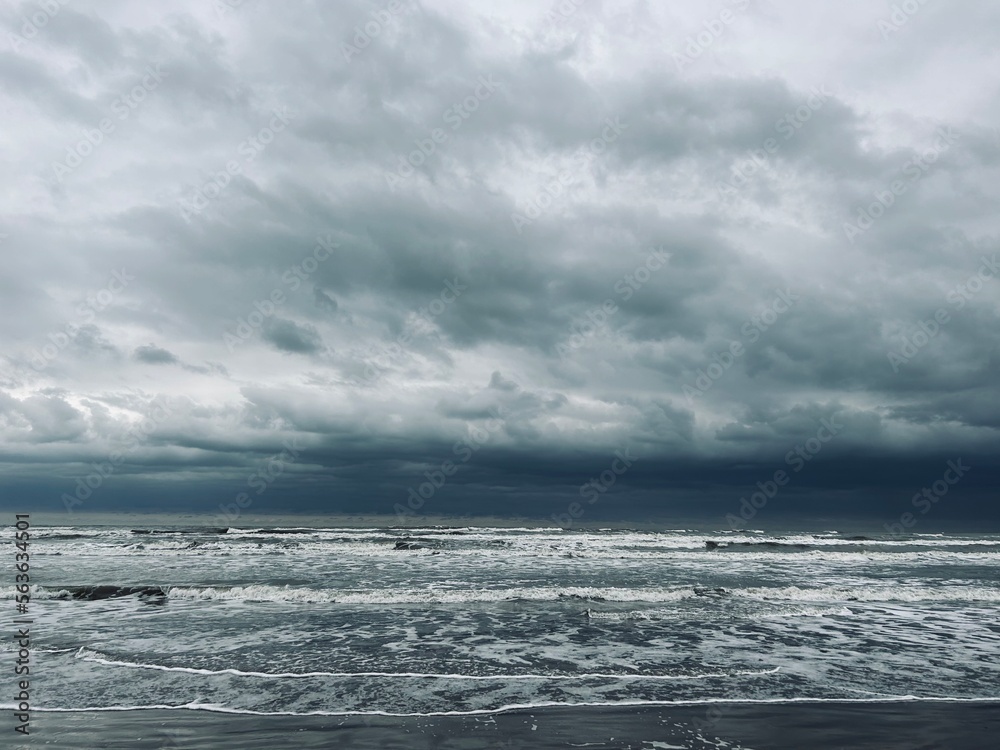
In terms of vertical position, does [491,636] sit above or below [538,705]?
below

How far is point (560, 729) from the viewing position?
983 cm

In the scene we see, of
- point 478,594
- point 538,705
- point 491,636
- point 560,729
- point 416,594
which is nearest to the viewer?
point 560,729

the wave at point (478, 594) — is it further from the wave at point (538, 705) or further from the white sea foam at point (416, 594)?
the wave at point (538, 705)

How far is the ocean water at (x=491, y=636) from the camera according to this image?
11.9 m

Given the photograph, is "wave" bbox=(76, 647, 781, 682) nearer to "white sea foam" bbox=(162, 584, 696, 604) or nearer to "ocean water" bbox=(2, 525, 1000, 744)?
"ocean water" bbox=(2, 525, 1000, 744)

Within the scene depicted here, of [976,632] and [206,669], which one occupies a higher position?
[206,669]

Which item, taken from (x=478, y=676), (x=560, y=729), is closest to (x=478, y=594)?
(x=478, y=676)

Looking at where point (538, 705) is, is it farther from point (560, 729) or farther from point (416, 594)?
point (416, 594)

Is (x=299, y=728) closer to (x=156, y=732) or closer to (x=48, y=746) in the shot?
(x=156, y=732)

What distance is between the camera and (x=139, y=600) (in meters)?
23.5

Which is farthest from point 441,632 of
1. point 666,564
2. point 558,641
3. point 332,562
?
point 666,564

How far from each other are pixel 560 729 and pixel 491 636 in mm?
7532

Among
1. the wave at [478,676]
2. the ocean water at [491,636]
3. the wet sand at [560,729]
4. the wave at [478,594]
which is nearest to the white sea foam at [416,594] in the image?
the wave at [478,594]

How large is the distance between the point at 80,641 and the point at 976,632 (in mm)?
27499
